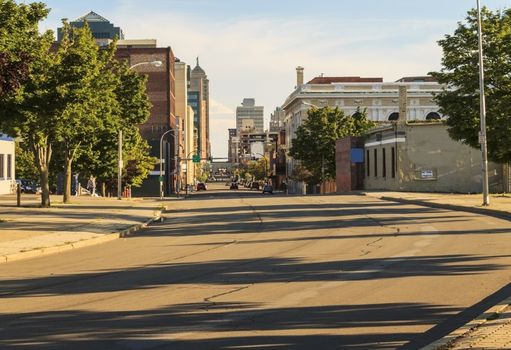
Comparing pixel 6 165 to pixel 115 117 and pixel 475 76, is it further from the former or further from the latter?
pixel 475 76

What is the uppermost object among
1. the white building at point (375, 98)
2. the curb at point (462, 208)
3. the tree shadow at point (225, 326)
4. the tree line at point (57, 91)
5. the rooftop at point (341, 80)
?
the rooftop at point (341, 80)

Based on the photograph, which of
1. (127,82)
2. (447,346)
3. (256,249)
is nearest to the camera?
(447,346)

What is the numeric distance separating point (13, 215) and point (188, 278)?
20443 millimetres

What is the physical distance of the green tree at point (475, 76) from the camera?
1577 inches

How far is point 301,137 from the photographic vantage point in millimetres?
90750

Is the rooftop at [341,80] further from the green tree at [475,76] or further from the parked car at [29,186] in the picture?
the green tree at [475,76]

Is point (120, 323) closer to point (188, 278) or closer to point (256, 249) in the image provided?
point (188, 278)

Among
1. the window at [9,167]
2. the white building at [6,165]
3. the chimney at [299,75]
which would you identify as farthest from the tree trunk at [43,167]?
the chimney at [299,75]

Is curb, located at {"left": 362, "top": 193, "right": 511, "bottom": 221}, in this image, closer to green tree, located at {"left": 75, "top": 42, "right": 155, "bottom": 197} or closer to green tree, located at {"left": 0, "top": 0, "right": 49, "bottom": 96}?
green tree, located at {"left": 75, "top": 42, "right": 155, "bottom": 197}

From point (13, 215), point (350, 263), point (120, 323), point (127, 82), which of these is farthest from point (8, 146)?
point (120, 323)

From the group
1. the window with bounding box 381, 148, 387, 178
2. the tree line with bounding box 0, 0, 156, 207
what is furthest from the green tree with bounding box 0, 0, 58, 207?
the window with bounding box 381, 148, 387, 178

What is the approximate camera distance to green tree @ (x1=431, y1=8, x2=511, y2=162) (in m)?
40.1

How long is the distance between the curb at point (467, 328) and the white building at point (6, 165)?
5565 centimetres

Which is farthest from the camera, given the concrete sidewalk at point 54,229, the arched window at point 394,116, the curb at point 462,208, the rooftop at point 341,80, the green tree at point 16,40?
the rooftop at point 341,80
